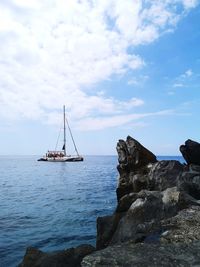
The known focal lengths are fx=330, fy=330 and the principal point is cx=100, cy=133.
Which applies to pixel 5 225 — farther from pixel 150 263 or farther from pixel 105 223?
pixel 150 263

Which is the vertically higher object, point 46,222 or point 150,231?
point 150,231

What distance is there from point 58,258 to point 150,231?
3.28 meters

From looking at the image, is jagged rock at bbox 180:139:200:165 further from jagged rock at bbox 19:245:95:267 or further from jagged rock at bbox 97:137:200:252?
jagged rock at bbox 19:245:95:267

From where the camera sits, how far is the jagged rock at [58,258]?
1087 cm

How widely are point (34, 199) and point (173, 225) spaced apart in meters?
30.1

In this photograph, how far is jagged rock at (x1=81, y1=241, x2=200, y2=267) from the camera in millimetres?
7051

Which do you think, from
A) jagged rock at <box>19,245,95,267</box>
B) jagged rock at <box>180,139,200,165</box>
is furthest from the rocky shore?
jagged rock at <box>180,139,200,165</box>

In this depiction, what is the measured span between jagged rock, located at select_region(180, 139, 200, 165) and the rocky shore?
125 cm

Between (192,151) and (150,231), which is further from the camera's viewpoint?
(192,151)

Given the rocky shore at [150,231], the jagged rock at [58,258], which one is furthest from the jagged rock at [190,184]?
the jagged rock at [58,258]

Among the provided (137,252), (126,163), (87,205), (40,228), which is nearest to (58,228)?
(40,228)

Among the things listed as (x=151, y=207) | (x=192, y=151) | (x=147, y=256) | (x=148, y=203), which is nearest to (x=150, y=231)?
(x=147, y=256)

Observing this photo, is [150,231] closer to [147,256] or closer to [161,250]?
[161,250]

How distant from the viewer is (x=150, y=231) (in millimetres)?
10070
